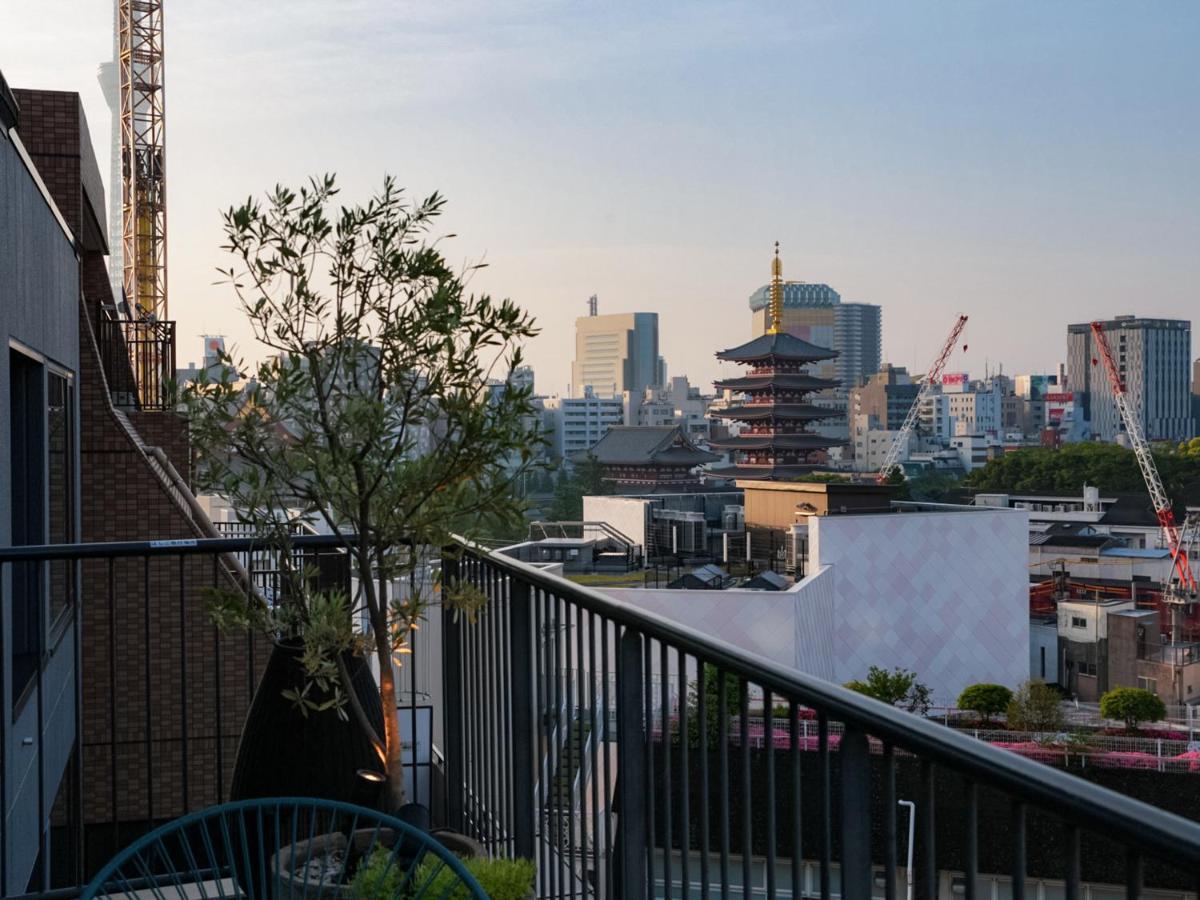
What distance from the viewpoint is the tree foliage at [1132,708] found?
99.1ft

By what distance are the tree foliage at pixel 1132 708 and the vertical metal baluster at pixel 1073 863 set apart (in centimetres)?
3220

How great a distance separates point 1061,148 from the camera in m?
140

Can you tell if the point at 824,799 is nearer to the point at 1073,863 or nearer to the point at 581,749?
the point at 1073,863

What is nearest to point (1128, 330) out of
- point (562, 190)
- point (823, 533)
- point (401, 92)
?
point (562, 190)

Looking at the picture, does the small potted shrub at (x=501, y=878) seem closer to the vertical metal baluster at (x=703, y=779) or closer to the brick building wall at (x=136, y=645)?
the vertical metal baluster at (x=703, y=779)

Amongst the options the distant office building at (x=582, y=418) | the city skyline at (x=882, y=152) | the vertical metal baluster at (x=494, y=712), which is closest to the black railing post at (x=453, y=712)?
the vertical metal baluster at (x=494, y=712)

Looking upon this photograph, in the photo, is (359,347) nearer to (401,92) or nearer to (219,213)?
(219,213)

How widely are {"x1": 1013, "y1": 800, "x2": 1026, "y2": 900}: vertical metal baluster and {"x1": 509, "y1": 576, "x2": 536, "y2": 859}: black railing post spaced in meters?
2.01

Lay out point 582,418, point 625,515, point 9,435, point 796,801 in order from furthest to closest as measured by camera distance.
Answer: point 582,418
point 625,515
point 9,435
point 796,801

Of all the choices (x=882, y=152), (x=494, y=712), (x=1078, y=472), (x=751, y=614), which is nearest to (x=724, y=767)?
(x=494, y=712)

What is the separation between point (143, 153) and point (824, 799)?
4544 cm

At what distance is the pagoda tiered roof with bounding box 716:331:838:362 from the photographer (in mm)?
70750

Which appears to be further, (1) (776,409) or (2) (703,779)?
(1) (776,409)

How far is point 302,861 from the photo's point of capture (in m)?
2.84
